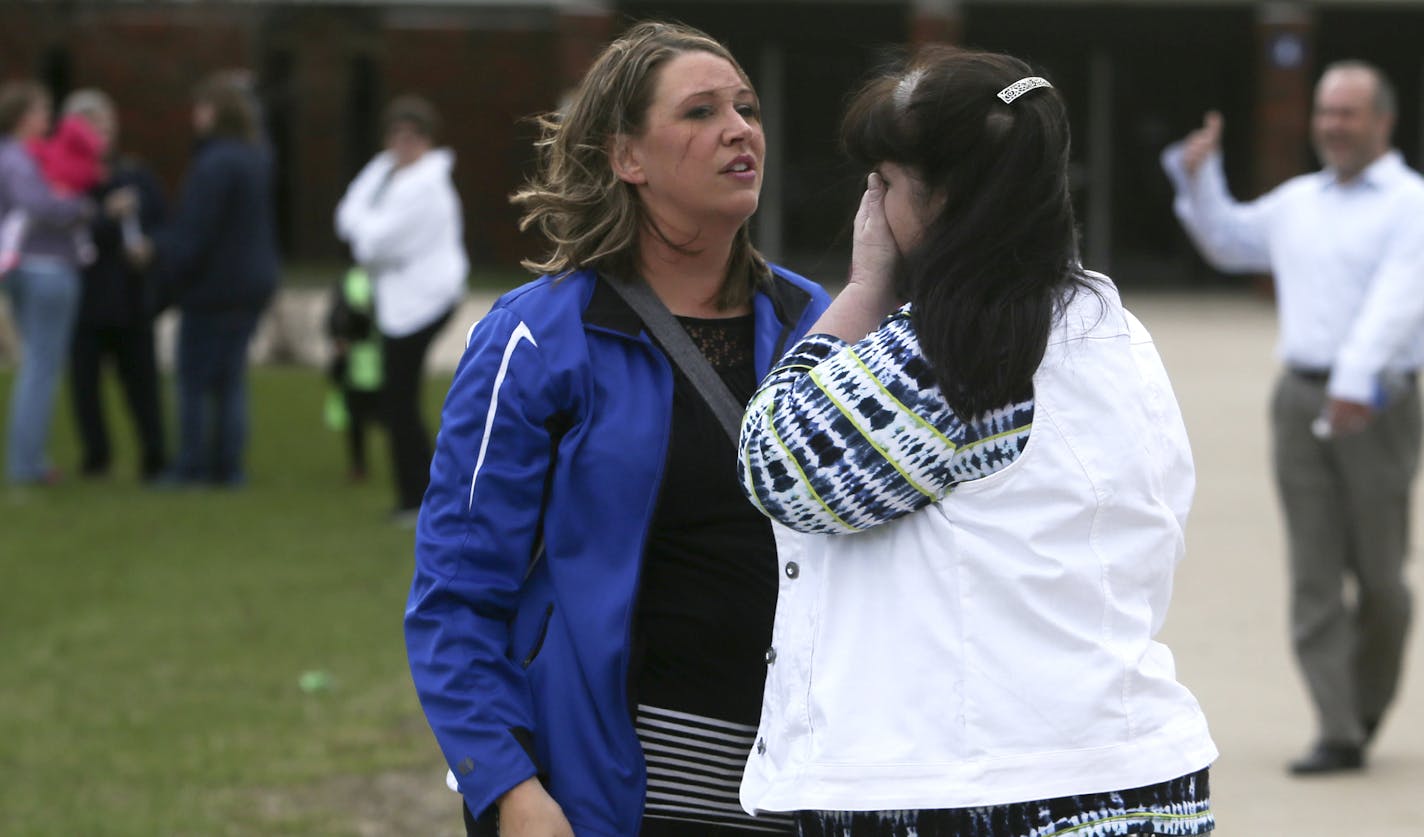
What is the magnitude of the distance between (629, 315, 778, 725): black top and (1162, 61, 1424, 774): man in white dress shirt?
3.78 metres

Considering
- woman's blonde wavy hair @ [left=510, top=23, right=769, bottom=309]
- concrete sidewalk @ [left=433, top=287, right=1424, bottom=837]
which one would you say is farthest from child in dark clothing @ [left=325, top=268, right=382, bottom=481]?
woman's blonde wavy hair @ [left=510, top=23, right=769, bottom=309]

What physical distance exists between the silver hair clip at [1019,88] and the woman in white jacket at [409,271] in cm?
768

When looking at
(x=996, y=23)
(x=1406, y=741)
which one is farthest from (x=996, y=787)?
(x=996, y=23)

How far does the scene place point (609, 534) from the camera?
271cm

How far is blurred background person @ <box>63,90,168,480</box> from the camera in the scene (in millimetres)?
11734

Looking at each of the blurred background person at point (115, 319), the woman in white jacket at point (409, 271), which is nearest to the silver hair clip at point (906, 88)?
the woman in white jacket at point (409, 271)

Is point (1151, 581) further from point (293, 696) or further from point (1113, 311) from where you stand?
point (293, 696)

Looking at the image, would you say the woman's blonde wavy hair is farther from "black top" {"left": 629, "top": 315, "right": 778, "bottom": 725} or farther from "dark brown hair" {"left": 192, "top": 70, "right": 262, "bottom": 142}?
"dark brown hair" {"left": 192, "top": 70, "right": 262, "bottom": 142}

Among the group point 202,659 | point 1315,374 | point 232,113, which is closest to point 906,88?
point 1315,374

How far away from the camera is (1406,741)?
6457 mm

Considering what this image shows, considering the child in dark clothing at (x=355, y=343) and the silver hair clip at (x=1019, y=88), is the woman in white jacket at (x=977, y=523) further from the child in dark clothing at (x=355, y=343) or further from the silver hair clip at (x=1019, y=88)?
the child in dark clothing at (x=355, y=343)

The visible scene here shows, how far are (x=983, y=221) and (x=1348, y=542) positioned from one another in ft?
14.6

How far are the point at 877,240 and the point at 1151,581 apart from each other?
21.9 inches

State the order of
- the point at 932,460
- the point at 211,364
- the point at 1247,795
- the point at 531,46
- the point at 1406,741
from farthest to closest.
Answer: the point at 531,46 < the point at 211,364 < the point at 1406,741 < the point at 1247,795 < the point at 932,460
